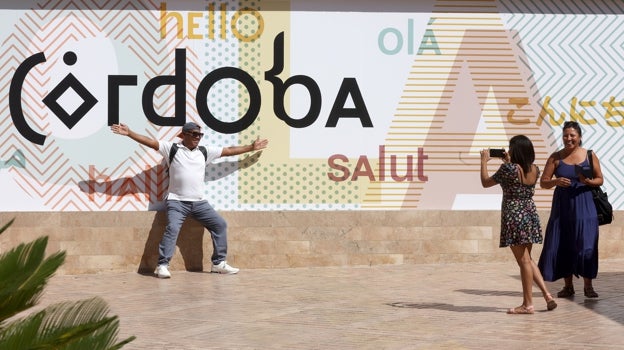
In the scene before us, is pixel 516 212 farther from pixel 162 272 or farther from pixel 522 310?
pixel 162 272

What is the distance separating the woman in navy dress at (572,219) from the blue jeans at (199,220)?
4.41 m

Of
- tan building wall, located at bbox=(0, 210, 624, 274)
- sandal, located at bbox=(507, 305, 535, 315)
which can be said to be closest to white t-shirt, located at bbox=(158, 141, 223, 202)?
tan building wall, located at bbox=(0, 210, 624, 274)

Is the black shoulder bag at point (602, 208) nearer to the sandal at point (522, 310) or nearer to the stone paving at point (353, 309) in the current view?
the stone paving at point (353, 309)

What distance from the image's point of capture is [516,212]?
467 inches

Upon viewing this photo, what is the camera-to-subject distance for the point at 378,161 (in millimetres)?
16641

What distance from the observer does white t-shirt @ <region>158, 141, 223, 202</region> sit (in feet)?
51.9

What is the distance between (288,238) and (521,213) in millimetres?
5047

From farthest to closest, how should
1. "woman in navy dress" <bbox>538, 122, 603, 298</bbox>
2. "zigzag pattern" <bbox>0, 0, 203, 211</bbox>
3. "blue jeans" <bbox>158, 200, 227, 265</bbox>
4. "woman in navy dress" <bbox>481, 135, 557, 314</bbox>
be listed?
"zigzag pattern" <bbox>0, 0, 203, 211</bbox> < "blue jeans" <bbox>158, 200, 227, 265</bbox> < "woman in navy dress" <bbox>538, 122, 603, 298</bbox> < "woman in navy dress" <bbox>481, 135, 557, 314</bbox>

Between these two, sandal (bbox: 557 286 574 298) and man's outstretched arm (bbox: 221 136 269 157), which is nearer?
sandal (bbox: 557 286 574 298)

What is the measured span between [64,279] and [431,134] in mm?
5093

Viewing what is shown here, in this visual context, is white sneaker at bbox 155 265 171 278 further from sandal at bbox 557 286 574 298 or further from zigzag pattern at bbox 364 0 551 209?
sandal at bbox 557 286 574 298

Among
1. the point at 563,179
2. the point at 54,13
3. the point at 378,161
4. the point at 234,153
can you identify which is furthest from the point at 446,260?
the point at 54,13

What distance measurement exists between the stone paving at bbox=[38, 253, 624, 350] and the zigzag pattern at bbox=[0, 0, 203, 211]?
1.11 m

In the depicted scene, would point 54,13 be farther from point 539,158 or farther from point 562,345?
point 562,345
